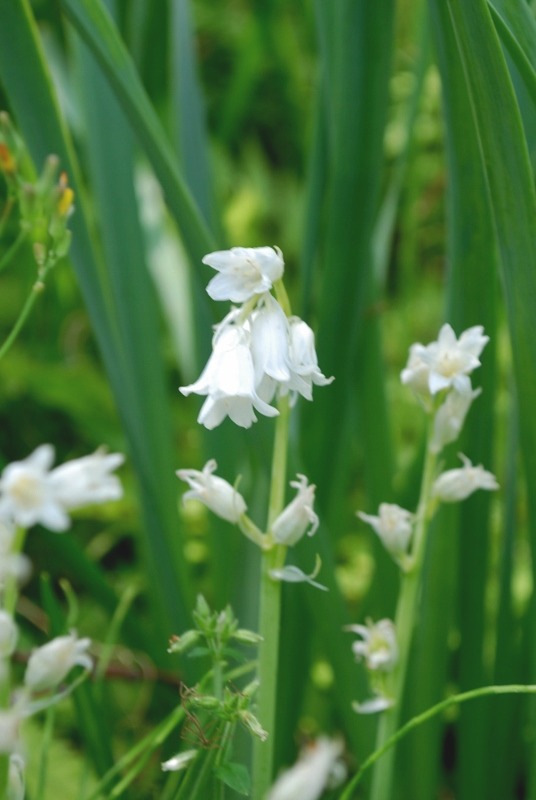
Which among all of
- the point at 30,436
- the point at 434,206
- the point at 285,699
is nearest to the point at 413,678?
the point at 285,699

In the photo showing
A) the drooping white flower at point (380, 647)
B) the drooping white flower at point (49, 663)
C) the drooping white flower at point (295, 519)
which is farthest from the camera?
the drooping white flower at point (380, 647)

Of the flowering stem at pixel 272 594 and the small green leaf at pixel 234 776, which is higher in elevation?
the flowering stem at pixel 272 594

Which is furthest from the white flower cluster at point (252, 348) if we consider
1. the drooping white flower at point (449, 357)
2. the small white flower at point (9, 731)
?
the small white flower at point (9, 731)

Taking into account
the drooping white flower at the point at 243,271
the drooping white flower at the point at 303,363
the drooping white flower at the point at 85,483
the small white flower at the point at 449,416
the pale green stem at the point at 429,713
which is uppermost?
the drooping white flower at the point at 243,271

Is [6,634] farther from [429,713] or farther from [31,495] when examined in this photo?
[429,713]

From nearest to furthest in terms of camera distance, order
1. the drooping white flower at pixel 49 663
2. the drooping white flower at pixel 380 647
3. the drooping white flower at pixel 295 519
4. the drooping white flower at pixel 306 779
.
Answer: the drooping white flower at pixel 306 779
the drooping white flower at pixel 49 663
the drooping white flower at pixel 295 519
the drooping white flower at pixel 380 647

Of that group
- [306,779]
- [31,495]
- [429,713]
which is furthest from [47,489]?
[429,713]

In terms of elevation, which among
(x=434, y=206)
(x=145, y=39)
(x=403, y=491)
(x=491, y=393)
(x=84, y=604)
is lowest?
(x=84, y=604)

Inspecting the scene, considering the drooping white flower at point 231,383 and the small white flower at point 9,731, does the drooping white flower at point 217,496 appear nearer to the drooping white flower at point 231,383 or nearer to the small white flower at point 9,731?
the drooping white flower at point 231,383

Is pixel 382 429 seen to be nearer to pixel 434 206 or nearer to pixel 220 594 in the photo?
pixel 220 594
